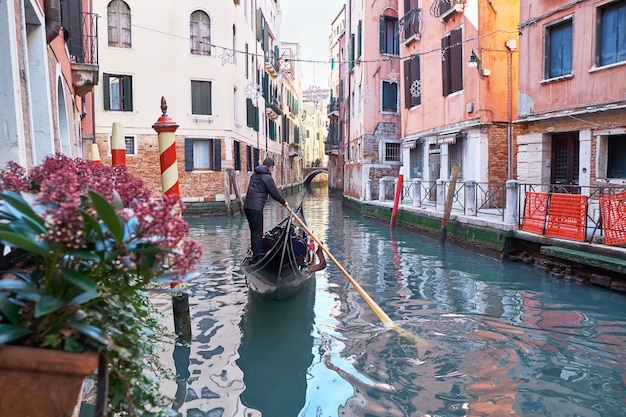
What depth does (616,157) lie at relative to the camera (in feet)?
28.1

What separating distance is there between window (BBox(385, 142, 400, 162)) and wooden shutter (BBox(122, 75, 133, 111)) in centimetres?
901

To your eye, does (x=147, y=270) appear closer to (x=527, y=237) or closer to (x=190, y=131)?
(x=527, y=237)

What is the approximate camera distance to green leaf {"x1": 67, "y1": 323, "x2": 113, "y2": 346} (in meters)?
1.33

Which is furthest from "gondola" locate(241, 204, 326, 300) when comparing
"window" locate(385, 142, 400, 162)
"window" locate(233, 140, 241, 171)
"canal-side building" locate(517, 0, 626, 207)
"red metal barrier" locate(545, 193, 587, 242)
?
"window" locate(385, 142, 400, 162)

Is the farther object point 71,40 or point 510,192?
point 71,40

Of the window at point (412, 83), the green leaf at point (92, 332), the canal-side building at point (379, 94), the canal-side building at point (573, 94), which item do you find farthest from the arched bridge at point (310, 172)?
the green leaf at point (92, 332)

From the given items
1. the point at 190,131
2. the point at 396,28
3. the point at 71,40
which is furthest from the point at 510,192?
the point at 396,28

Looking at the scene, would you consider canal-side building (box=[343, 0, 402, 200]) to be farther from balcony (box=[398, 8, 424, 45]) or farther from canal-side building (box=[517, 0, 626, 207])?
canal-side building (box=[517, 0, 626, 207])

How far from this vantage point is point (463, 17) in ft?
40.5

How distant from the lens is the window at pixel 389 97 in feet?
64.3

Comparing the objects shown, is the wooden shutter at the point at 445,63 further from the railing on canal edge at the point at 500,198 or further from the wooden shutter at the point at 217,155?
the wooden shutter at the point at 217,155

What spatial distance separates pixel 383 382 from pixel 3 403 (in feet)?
9.01

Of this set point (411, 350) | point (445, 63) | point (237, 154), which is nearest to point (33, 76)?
point (411, 350)

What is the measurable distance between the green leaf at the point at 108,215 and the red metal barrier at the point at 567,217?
6.89 metres
